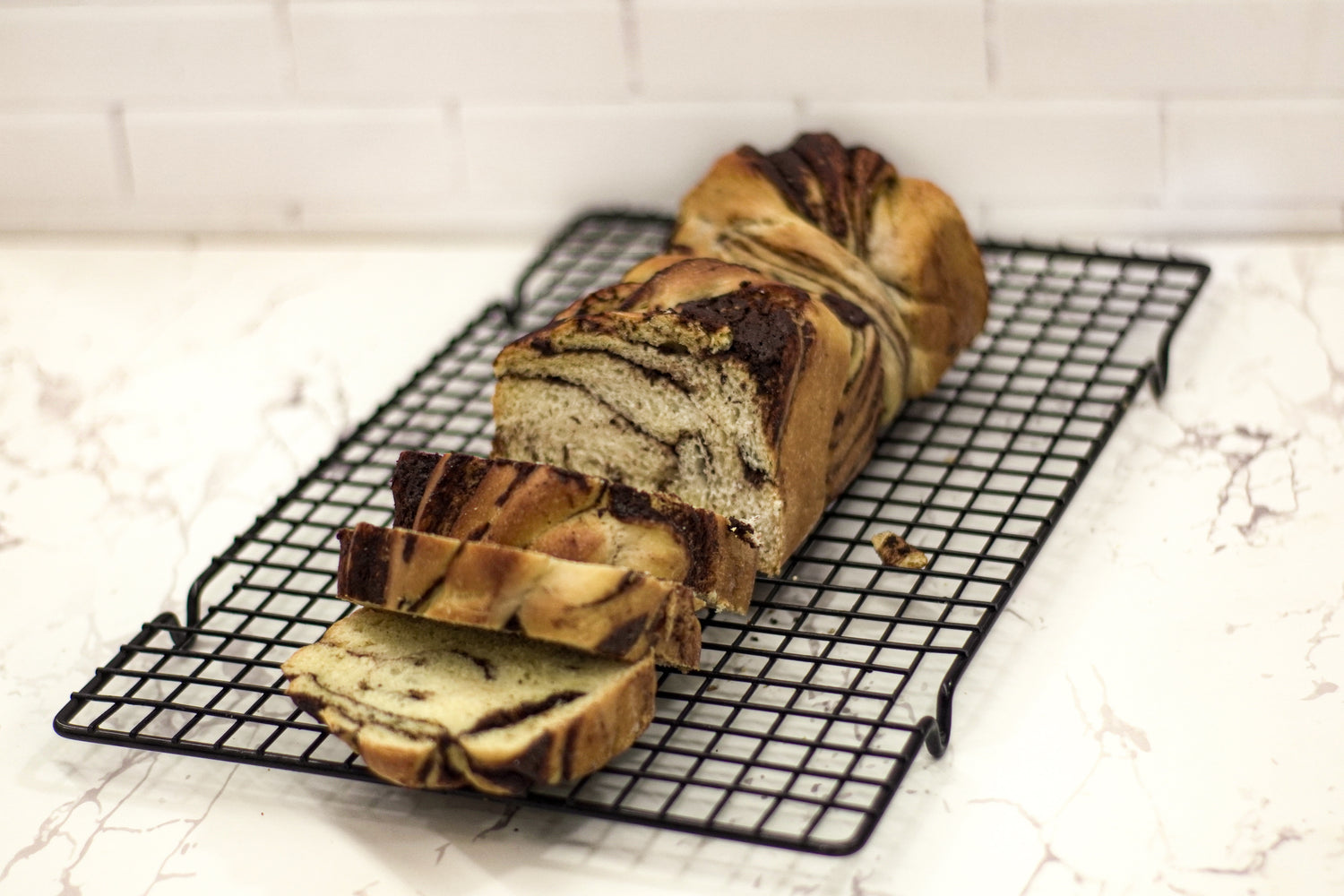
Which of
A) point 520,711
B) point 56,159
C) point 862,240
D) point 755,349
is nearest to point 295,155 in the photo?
point 56,159

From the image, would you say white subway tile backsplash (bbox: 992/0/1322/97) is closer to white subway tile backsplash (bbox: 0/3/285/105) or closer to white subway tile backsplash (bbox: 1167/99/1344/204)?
white subway tile backsplash (bbox: 1167/99/1344/204)

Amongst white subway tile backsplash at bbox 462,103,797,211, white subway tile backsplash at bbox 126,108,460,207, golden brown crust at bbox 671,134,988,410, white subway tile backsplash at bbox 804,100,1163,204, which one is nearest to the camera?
golden brown crust at bbox 671,134,988,410

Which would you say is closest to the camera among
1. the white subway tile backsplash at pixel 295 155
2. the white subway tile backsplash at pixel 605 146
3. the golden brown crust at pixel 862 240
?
the golden brown crust at pixel 862 240

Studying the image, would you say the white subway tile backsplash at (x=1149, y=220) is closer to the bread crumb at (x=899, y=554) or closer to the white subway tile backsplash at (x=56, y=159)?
the bread crumb at (x=899, y=554)

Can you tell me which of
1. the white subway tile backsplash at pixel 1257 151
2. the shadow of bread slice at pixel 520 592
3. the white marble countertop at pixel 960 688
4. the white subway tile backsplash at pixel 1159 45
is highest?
the white subway tile backsplash at pixel 1159 45

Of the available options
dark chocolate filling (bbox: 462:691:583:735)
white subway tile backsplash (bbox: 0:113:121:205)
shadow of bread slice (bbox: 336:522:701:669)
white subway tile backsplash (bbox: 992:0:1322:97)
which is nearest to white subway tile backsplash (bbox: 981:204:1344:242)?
white subway tile backsplash (bbox: 992:0:1322:97)

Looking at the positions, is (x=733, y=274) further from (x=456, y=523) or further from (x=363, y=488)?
(x=363, y=488)

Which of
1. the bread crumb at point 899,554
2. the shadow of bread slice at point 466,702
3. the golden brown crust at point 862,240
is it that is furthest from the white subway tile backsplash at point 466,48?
the shadow of bread slice at point 466,702
